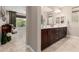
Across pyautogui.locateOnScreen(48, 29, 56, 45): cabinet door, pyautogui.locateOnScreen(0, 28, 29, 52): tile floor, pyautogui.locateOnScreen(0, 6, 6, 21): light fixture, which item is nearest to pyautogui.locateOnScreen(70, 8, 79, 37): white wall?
pyautogui.locateOnScreen(48, 29, 56, 45): cabinet door

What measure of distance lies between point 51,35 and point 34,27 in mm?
→ 319

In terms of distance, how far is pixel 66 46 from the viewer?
1.67 m

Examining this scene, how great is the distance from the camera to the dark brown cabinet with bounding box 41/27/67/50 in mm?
1675

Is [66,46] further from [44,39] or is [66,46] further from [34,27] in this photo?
[34,27]

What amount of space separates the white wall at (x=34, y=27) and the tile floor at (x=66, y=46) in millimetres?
202

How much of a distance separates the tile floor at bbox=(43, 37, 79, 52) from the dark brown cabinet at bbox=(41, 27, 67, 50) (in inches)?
2.8

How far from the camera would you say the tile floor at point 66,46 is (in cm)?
165

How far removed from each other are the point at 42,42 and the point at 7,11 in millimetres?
737

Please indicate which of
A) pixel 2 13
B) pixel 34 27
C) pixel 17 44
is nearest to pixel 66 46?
pixel 34 27

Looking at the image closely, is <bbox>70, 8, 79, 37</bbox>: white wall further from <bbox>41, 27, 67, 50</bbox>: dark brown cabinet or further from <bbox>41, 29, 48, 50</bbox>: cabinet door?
<bbox>41, 29, 48, 50</bbox>: cabinet door

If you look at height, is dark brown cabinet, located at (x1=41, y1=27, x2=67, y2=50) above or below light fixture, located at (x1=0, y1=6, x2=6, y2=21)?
below

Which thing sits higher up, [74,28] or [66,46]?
[74,28]

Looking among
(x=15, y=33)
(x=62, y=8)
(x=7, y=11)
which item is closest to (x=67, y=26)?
(x=62, y=8)

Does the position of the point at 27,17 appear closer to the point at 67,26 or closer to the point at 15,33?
the point at 15,33
